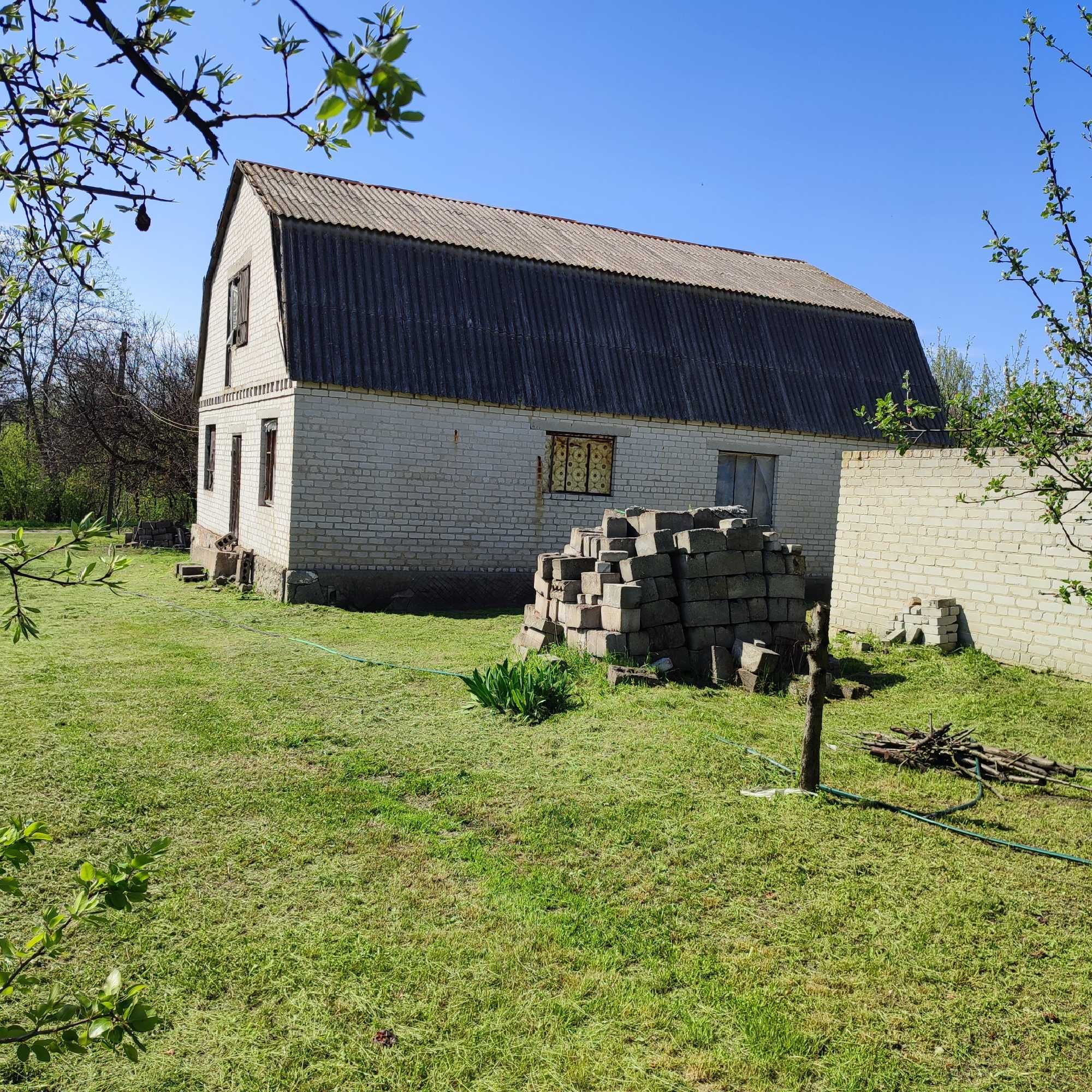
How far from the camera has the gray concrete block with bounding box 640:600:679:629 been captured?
9.91 m

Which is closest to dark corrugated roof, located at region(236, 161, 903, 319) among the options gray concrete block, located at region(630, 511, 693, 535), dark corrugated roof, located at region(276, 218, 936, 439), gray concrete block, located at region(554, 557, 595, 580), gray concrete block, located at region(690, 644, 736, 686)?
dark corrugated roof, located at region(276, 218, 936, 439)

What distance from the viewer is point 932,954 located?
14.8ft

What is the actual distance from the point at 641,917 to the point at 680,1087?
1.31m

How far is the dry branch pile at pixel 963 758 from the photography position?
279 inches

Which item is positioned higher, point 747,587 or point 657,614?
point 747,587

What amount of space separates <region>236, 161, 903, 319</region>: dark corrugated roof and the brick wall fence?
25.1 ft

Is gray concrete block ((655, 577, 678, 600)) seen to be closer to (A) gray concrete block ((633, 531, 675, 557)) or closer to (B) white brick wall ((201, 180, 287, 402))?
(A) gray concrete block ((633, 531, 675, 557))

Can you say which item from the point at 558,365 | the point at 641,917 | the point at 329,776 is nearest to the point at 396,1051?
the point at 641,917

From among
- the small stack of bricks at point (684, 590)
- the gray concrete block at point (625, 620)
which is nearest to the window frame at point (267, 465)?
the small stack of bricks at point (684, 590)

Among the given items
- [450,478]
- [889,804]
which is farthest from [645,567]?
[450,478]

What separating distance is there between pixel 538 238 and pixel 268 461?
300 inches

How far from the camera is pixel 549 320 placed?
16969 mm

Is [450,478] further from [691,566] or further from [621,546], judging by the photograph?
[691,566]

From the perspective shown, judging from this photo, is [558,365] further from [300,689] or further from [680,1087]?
[680,1087]
